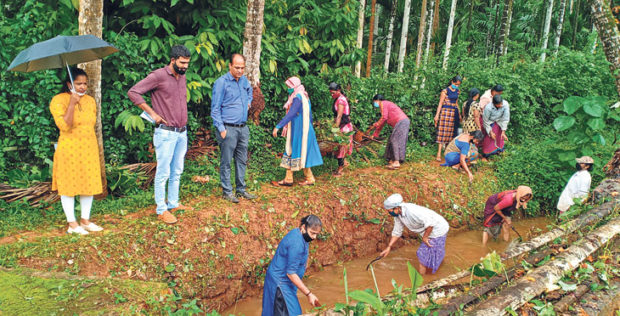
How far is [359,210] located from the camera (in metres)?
6.96

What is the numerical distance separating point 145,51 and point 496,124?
705 cm

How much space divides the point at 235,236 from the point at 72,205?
1.98 meters

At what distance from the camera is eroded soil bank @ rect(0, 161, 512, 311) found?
4547mm

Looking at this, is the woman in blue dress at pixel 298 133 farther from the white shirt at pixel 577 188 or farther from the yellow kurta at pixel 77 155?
the white shirt at pixel 577 188

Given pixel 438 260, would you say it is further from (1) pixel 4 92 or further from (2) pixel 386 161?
(1) pixel 4 92

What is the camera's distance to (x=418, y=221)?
5949 mm

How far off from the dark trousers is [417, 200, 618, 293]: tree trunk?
3201 mm

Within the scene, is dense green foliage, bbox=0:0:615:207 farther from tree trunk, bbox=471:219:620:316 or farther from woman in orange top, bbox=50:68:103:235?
tree trunk, bbox=471:219:620:316

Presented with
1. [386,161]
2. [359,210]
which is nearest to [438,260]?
[359,210]

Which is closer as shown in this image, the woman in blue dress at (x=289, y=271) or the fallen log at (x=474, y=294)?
the fallen log at (x=474, y=294)

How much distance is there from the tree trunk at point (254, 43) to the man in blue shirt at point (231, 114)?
1238mm

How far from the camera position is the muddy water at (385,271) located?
548cm

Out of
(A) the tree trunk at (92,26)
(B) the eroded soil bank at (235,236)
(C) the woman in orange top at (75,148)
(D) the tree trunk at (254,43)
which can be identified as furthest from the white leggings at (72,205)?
(D) the tree trunk at (254,43)

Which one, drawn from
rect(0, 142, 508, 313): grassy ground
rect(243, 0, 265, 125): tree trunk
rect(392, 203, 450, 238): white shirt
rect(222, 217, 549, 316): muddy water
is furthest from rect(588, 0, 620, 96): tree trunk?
rect(243, 0, 265, 125): tree trunk
